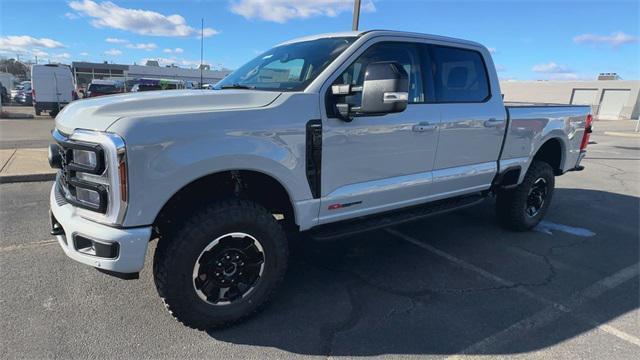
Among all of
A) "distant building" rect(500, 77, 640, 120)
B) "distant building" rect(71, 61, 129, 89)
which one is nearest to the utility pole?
"distant building" rect(500, 77, 640, 120)

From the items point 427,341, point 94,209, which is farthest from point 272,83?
point 427,341

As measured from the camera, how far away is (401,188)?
3.82 metres

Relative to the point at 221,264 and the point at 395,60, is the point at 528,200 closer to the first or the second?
the point at 395,60

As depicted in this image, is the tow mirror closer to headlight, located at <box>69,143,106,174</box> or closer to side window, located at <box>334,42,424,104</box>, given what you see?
side window, located at <box>334,42,424,104</box>

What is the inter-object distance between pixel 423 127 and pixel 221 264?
6.73 feet

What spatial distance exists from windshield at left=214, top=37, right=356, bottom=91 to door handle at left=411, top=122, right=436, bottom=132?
89cm

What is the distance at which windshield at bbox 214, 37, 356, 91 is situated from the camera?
3.41 m

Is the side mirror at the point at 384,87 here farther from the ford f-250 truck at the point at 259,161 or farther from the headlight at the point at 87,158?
the headlight at the point at 87,158

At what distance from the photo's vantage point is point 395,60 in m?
3.81

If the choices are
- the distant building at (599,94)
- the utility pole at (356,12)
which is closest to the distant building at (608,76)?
the distant building at (599,94)

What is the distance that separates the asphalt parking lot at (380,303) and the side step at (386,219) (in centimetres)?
54

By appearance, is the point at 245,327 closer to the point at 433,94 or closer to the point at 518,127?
the point at 433,94

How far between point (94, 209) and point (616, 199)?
8.11m

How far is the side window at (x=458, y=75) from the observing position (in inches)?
163
